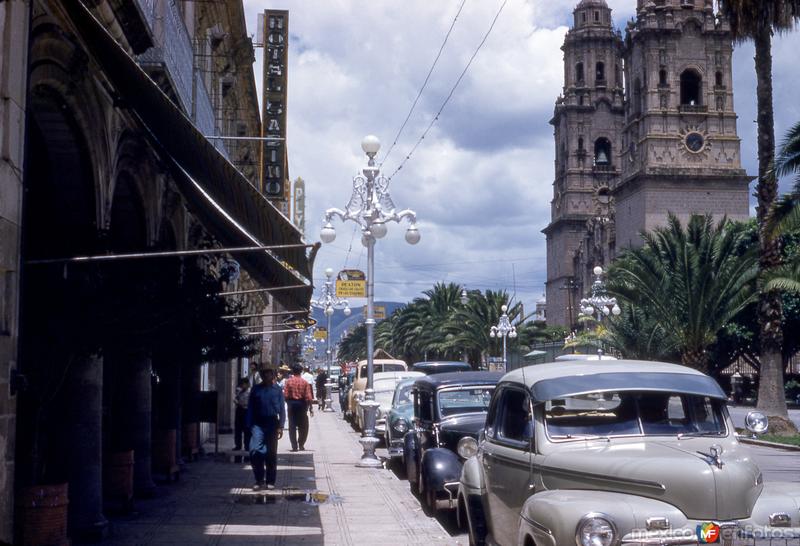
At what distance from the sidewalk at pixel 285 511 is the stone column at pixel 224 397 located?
985 centimetres

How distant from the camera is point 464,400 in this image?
46.6 ft

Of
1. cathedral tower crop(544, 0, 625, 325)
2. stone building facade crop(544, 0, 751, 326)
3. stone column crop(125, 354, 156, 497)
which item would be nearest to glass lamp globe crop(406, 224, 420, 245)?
stone column crop(125, 354, 156, 497)

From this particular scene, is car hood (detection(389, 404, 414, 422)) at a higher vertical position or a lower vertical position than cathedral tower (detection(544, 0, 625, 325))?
lower

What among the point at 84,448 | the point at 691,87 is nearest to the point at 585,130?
the point at 691,87

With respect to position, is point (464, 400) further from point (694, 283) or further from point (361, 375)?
point (361, 375)

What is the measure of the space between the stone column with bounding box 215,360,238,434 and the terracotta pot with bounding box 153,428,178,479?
1291cm

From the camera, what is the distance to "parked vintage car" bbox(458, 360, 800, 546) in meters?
5.86

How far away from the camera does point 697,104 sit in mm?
77250

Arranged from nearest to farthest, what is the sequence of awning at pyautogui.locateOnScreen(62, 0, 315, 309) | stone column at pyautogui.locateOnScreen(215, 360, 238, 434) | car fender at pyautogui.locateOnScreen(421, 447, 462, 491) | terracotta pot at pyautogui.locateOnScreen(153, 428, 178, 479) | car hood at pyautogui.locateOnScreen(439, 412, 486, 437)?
awning at pyautogui.locateOnScreen(62, 0, 315, 309), car fender at pyautogui.locateOnScreen(421, 447, 462, 491), car hood at pyautogui.locateOnScreen(439, 412, 486, 437), terracotta pot at pyautogui.locateOnScreen(153, 428, 178, 479), stone column at pyautogui.locateOnScreen(215, 360, 238, 434)

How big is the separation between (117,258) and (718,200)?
2816 inches

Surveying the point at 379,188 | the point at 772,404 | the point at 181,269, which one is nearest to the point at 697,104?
the point at 772,404

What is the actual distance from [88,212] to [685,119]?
231ft

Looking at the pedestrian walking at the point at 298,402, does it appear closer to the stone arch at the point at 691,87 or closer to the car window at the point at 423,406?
the car window at the point at 423,406

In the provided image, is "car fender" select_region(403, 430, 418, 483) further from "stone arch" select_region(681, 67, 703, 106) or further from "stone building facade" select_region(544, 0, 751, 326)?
"stone arch" select_region(681, 67, 703, 106)
